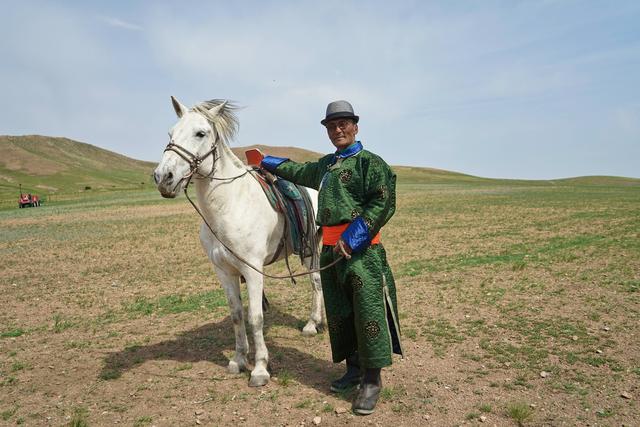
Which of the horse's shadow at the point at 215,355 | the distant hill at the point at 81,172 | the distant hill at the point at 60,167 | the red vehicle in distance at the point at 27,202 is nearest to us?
the horse's shadow at the point at 215,355

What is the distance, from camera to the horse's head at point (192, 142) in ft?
11.8

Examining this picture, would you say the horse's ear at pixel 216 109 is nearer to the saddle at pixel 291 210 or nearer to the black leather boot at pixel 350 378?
the saddle at pixel 291 210

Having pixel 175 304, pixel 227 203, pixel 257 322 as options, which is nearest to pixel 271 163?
pixel 227 203

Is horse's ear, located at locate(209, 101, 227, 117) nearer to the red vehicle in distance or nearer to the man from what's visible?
the man

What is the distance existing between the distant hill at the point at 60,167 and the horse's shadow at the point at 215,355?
2848 inches

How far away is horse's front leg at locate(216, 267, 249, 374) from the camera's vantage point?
4.48 meters

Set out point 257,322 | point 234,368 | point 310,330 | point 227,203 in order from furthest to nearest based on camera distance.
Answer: point 310,330
point 234,368
point 257,322
point 227,203

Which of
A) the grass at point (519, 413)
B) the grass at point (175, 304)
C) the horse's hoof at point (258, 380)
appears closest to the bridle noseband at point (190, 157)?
the horse's hoof at point (258, 380)

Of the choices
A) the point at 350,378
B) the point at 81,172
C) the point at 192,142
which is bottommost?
the point at 350,378

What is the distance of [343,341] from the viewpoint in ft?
13.2

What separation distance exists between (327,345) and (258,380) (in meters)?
1.35

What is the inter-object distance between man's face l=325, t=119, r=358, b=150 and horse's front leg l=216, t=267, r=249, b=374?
1.88m

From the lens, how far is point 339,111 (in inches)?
143

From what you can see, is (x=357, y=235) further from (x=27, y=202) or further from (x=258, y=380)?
(x=27, y=202)
